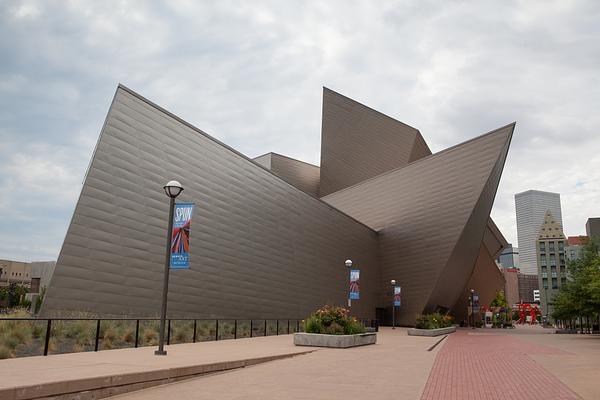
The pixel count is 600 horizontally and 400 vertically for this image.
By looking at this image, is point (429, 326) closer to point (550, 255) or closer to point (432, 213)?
point (432, 213)

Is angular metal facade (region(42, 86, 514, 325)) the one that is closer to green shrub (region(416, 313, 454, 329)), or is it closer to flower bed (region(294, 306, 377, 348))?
flower bed (region(294, 306, 377, 348))

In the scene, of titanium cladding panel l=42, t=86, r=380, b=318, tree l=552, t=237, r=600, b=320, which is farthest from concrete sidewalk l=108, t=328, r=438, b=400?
tree l=552, t=237, r=600, b=320

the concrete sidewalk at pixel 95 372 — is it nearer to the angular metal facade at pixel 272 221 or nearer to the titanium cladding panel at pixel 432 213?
the angular metal facade at pixel 272 221

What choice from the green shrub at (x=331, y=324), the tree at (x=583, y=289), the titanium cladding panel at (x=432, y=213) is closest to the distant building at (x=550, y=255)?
the titanium cladding panel at (x=432, y=213)

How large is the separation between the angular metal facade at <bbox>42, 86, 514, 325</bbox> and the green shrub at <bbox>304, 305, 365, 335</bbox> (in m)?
6.75

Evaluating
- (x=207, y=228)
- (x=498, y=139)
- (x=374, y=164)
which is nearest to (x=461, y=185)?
(x=498, y=139)

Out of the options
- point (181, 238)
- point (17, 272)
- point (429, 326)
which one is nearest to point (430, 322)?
point (429, 326)

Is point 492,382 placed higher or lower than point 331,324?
lower

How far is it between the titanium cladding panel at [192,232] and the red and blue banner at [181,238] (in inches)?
243

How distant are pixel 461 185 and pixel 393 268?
1098 cm

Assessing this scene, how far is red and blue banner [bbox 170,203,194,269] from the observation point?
13.1 meters

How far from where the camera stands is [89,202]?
18125mm

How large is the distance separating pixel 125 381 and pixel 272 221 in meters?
22.2

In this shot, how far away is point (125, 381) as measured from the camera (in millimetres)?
7609
